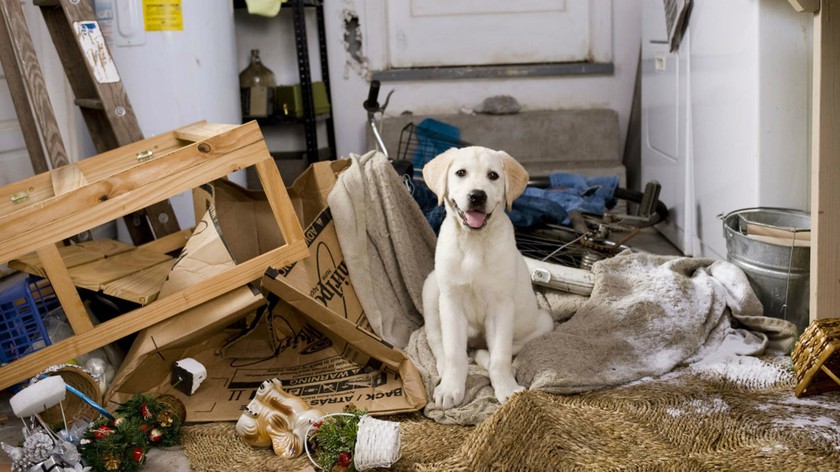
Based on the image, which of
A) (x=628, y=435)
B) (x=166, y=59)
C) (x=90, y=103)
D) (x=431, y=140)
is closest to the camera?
(x=628, y=435)

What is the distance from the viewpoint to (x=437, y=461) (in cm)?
181

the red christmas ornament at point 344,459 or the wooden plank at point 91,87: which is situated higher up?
the wooden plank at point 91,87

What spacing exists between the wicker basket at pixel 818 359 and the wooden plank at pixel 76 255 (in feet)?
6.83

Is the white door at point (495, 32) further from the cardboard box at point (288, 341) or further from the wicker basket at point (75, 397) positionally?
the wicker basket at point (75, 397)

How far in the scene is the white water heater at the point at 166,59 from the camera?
3150 millimetres

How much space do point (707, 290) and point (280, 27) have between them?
10.6 ft

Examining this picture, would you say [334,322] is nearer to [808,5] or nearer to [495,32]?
[808,5]

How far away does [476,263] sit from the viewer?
223cm

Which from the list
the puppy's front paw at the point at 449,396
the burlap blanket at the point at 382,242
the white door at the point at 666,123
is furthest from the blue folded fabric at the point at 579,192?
the puppy's front paw at the point at 449,396

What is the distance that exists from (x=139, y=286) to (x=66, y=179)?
473mm

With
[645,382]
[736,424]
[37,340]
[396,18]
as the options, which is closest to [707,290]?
[645,382]

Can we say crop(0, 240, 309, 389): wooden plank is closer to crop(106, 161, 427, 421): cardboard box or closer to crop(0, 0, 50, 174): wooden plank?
crop(106, 161, 427, 421): cardboard box

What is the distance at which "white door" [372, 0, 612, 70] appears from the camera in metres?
4.73

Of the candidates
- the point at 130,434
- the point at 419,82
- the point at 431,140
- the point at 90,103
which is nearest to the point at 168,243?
the point at 90,103
